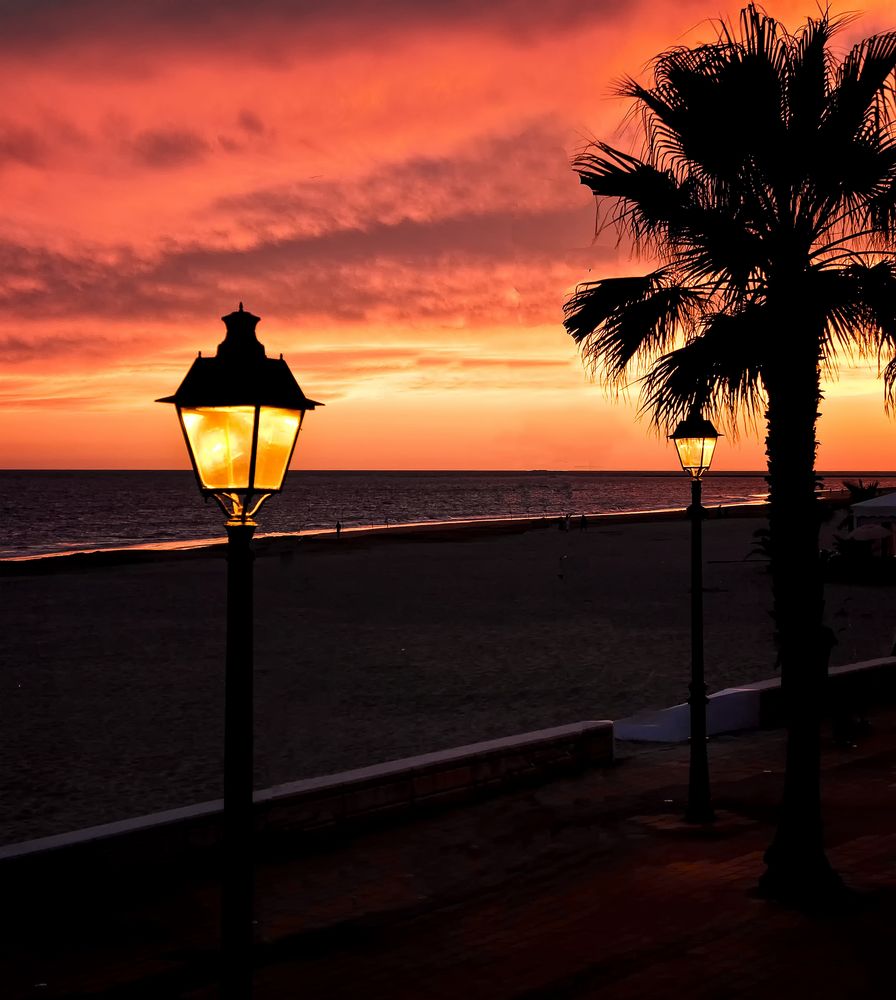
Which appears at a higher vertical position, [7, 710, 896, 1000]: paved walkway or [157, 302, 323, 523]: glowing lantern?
[157, 302, 323, 523]: glowing lantern

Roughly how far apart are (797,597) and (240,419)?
5.05 metres

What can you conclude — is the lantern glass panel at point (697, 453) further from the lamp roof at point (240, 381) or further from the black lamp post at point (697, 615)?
the lamp roof at point (240, 381)

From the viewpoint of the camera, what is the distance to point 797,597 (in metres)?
8.12

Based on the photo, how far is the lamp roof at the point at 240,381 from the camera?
14.5ft

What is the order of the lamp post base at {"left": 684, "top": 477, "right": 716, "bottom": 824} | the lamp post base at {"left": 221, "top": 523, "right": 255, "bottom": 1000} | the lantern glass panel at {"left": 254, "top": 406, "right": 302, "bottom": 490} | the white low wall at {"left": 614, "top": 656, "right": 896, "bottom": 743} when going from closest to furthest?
the lamp post base at {"left": 221, "top": 523, "right": 255, "bottom": 1000}, the lantern glass panel at {"left": 254, "top": 406, "right": 302, "bottom": 490}, the lamp post base at {"left": 684, "top": 477, "right": 716, "bottom": 824}, the white low wall at {"left": 614, "top": 656, "right": 896, "bottom": 743}

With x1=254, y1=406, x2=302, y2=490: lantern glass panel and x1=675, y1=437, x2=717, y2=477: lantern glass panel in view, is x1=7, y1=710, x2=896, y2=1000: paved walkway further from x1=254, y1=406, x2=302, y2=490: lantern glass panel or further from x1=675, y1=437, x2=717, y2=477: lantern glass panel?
x1=254, y1=406, x2=302, y2=490: lantern glass panel

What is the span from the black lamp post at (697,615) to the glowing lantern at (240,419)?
6081 mm

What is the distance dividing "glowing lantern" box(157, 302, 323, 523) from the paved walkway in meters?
3.47

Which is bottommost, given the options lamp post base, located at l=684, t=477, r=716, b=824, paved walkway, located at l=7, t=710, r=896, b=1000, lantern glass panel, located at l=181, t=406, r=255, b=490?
paved walkway, located at l=7, t=710, r=896, b=1000

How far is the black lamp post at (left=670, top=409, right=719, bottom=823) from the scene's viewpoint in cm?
1016

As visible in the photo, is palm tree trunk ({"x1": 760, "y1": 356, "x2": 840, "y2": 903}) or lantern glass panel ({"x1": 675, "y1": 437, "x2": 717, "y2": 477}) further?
lantern glass panel ({"x1": 675, "y1": 437, "x2": 717, "y2": 477})

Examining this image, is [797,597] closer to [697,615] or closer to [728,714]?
[697,615]

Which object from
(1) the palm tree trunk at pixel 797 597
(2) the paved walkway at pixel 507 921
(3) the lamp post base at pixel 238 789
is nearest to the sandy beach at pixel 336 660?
(2) the paved walkway at pixel 507 921

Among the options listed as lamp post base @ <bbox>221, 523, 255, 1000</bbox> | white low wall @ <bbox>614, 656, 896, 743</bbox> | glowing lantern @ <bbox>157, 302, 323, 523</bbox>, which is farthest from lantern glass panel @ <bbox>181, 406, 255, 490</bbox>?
white low wall @ <bbox>614, 656, 896, 743</bbox>
